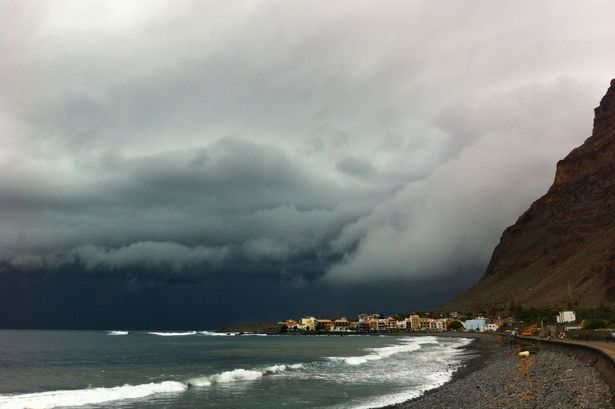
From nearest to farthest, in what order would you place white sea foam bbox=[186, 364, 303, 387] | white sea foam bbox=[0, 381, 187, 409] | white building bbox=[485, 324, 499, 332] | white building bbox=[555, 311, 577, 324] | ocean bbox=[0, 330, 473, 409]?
1. ocean bbox=[0, 330, 473, 409]
2. white sea foam bbox=[0, 381, 187, 409]
3. white sea foam bbox=[186, 364, 303, 387]
4. white building bbox=[555, 311, 577, 324]
5. white building bbox=[485, 324, 499, 332]

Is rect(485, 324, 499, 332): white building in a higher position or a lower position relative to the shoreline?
lower

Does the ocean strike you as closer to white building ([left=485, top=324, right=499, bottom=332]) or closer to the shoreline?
the shoreline

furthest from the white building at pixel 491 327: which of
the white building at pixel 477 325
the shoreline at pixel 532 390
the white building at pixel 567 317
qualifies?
the shoreline at pixel 532 390

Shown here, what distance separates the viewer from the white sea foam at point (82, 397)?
120 feet

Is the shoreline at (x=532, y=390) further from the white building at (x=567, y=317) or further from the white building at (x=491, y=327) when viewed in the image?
the white building at (x=491, y=327)

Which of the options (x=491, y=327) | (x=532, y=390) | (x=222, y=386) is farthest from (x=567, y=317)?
(x=532, y=390)

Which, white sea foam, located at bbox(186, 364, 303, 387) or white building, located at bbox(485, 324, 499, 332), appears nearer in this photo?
white sea foam, located at bbox(186, 364, 303, 387)

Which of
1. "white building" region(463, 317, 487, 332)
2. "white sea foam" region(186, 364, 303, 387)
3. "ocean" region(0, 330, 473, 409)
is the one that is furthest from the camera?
"white building" region(463, 317, 487, 332)

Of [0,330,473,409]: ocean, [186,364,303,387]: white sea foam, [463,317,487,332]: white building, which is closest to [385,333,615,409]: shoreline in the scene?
[0,330,473,409]: ocean

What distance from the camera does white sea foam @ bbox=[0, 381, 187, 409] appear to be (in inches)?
1437

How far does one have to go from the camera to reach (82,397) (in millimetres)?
38969

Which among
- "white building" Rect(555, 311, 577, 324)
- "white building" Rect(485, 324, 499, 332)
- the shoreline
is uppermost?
"white building" Rect(555, 311, 577, 324)

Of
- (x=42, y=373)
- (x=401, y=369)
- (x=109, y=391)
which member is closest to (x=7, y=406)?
(x=109, y=391)

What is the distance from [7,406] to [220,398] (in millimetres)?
14303
